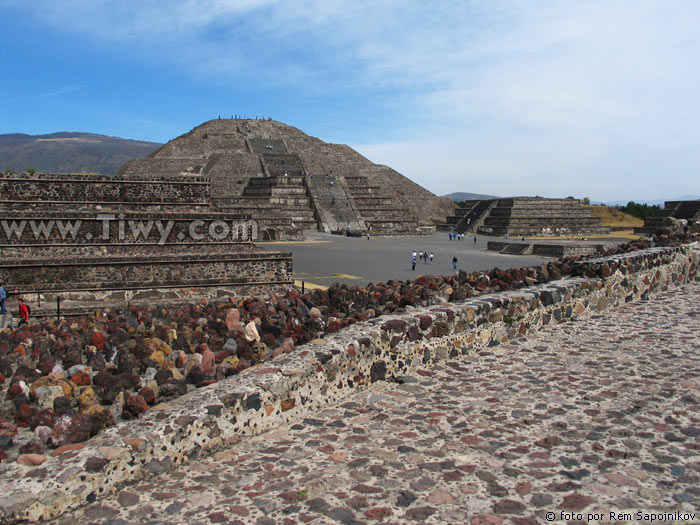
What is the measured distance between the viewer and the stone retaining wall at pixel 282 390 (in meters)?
2.81

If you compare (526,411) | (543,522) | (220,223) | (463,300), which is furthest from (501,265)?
(543,522)

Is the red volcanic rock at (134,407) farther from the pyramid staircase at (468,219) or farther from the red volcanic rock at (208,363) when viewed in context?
the pyramid staircase at (468,219)

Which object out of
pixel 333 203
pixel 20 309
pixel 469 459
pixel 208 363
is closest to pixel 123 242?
pixel 20 309

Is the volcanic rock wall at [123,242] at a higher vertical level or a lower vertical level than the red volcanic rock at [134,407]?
higher

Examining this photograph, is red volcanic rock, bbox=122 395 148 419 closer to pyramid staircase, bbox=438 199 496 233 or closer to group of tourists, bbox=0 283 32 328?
group of tourists, bbox=0 283 32 328

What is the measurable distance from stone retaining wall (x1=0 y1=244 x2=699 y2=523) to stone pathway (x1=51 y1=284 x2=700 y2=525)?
0.10 metres

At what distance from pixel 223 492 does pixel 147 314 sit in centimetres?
531

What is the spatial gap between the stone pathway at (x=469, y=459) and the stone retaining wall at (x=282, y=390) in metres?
0.10

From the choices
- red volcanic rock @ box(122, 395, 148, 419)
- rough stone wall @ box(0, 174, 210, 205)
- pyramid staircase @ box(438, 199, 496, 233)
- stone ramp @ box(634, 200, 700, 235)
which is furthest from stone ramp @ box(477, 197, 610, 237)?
red volcanic rock @ box(122, 395, 148, 419)

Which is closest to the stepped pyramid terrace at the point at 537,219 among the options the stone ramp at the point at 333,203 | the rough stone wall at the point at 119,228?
the stone ramp at the point at 333,203

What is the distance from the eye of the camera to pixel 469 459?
3.33m

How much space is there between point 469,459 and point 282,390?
1.32m

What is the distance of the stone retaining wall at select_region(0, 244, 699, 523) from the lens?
2814 millimetres

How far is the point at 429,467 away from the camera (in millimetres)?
3236
